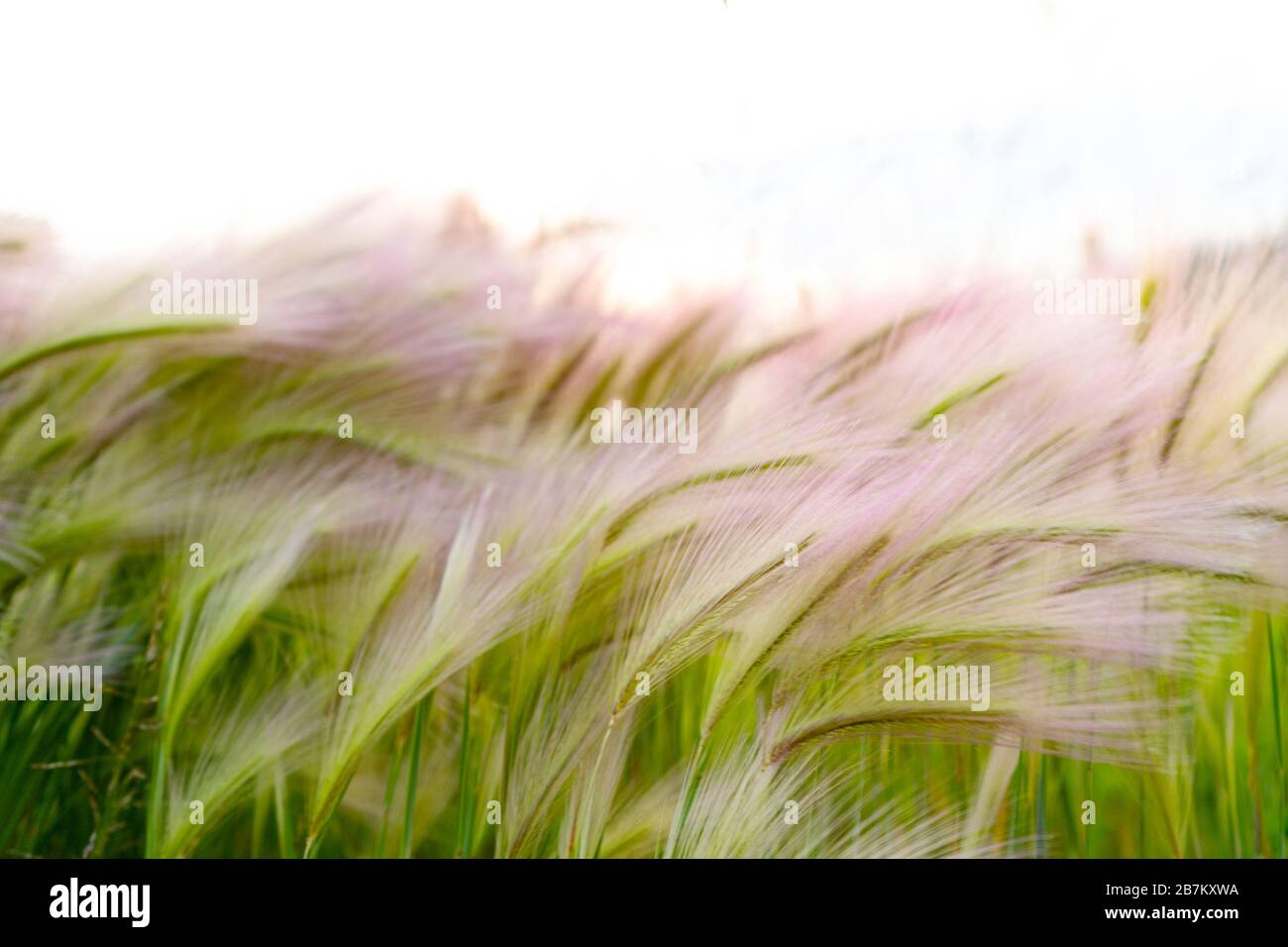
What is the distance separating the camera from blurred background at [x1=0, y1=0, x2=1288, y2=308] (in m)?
1.20

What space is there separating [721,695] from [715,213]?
52cm

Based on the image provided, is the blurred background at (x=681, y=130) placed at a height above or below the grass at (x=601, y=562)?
above

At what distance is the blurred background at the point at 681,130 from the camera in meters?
1.20

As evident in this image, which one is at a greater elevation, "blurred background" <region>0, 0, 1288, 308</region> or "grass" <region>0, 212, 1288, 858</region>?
"blurred background" <region>0, 0, 1288, 308</region>

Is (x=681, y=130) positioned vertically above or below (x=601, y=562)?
above

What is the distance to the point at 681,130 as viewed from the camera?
1210mm

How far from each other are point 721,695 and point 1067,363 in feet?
1.71

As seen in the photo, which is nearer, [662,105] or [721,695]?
[721,695]

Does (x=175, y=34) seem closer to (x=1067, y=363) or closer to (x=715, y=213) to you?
(x=715, y=213)

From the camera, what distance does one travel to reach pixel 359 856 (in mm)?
1180

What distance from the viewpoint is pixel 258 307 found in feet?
3.87
